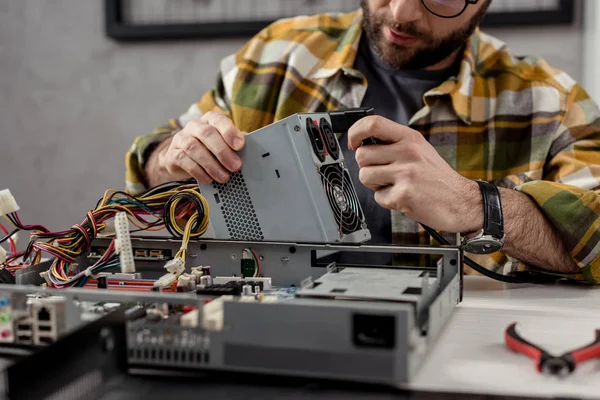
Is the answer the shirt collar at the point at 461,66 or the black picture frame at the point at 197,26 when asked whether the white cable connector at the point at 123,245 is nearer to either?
the shirt collar at the point at 461,66

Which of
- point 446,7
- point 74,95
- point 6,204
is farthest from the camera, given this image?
point 74,95

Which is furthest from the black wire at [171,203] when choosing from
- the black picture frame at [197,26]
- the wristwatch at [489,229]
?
the black picture frame at [197,26]

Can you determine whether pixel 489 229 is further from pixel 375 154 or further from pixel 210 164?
pixel 210 164

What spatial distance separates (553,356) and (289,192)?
0.46 metres

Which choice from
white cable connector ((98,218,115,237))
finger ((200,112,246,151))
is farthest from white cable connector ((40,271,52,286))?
finger ((200,112,246,151))

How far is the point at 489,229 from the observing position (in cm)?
109

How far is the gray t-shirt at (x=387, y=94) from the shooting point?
1479mm

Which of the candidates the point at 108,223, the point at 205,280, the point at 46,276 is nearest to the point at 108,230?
the point at 108,223

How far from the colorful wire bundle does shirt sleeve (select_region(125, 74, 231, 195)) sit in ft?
1.43

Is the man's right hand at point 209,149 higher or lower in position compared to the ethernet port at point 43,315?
higher

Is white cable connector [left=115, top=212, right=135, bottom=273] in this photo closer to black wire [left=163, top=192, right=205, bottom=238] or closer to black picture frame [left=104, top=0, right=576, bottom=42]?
black wire [left=163, top=192, right=205, bottom=238]

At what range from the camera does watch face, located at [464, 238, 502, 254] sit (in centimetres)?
109

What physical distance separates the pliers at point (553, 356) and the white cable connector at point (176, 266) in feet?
1.45

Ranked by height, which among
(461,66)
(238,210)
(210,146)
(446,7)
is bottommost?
(238,210)
